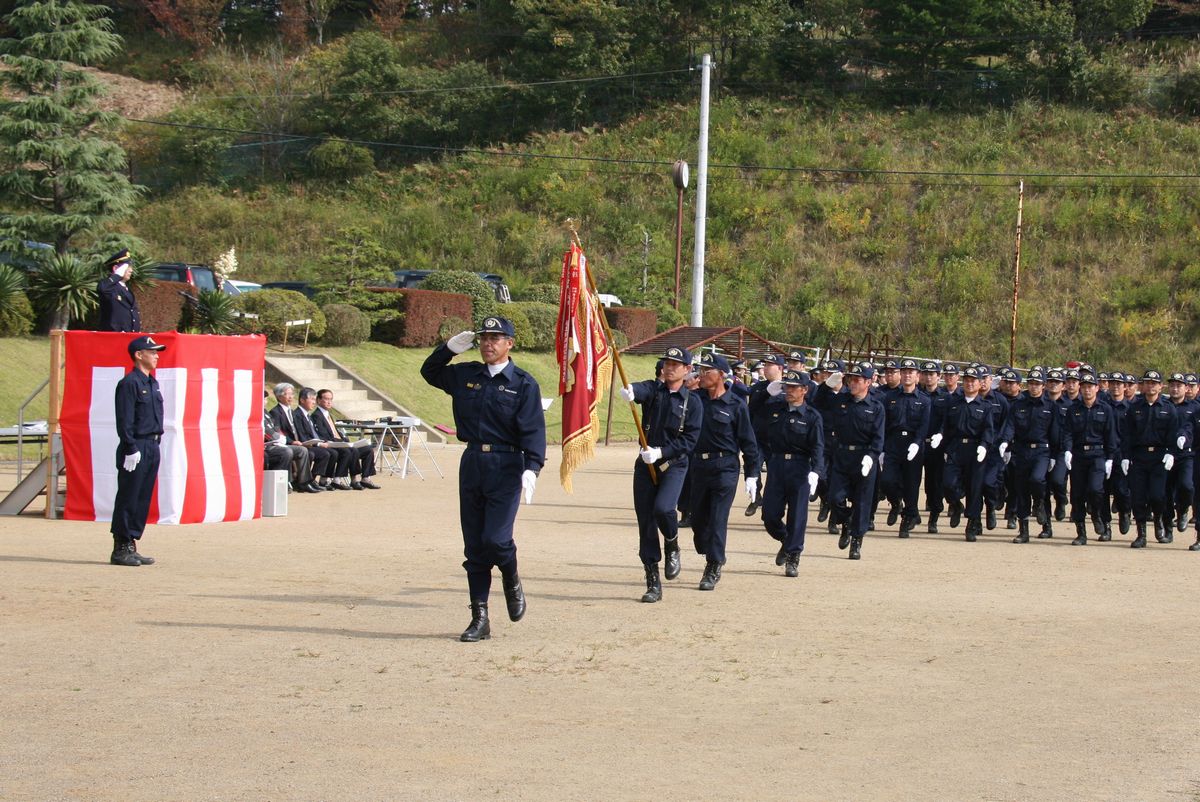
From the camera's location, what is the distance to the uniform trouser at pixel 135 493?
465 inches

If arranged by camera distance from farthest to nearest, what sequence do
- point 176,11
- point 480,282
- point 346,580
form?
1. point 176,11
2. point 480,282
3. point 346,580

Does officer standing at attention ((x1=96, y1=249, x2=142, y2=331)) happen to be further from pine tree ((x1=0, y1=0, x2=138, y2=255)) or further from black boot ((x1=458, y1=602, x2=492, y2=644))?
pine tree ((x1=0, y1=0, x2=138, y2=255))

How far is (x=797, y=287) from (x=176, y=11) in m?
36.7

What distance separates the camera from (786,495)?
12977 millimetres

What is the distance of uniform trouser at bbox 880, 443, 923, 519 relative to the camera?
54.1 feet

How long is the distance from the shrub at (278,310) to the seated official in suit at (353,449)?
9655 mm

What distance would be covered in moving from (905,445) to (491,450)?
873 centimetres

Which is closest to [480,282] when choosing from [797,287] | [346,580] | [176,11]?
[797,287]

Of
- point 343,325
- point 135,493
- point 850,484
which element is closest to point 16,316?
point 343,325

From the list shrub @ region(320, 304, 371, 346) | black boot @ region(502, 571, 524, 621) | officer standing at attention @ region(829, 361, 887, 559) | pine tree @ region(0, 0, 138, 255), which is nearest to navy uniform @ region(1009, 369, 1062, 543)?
officer standing at attention @ region(829, 361, 887, 559)

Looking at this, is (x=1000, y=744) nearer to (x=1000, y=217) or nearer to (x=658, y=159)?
(x=1000, y=217)

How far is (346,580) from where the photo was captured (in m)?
→ 11.3

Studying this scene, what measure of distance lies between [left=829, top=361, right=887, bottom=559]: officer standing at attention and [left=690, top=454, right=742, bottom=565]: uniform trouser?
119 inches

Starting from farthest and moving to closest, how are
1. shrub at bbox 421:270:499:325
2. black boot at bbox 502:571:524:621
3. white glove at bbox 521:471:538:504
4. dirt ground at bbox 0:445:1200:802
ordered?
shrub at bbox 421:270:499:325
black boot at bbox 502:571:524:621
white glove at bbox 521:471:538:504
dirt ground at bbox 0:445:1200:802
